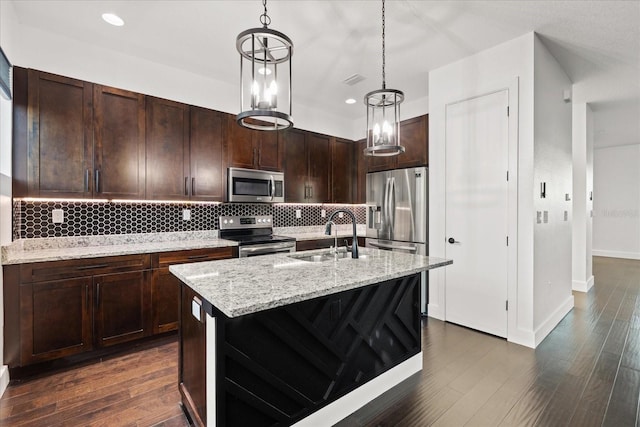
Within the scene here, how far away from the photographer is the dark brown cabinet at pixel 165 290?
2941 millimetres

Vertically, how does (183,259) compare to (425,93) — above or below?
below

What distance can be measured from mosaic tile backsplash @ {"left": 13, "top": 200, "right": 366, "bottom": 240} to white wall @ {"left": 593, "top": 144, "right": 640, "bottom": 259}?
850 centimetres

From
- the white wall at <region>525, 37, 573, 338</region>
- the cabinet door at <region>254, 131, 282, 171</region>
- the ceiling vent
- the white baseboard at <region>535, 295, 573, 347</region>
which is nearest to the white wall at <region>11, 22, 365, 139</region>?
the cabinet door at <region>254, 131, 282, 171</region>

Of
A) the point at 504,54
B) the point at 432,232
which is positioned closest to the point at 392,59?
the point at 504,54

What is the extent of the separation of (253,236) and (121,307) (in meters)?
1.67

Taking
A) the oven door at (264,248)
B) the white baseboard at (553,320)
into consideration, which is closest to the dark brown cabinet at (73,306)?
the oven door at (264,248)

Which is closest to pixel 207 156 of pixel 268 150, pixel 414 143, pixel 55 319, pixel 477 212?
pixel 268 150

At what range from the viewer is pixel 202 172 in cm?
358

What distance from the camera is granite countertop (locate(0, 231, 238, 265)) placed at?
244 cm

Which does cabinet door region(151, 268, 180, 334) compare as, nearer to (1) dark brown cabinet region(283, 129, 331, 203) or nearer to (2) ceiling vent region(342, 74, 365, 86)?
(1) dark brown cabinet region(283, 129, 331, 203)

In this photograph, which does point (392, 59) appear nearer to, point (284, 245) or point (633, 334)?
point (284, 245)

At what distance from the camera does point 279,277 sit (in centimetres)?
170

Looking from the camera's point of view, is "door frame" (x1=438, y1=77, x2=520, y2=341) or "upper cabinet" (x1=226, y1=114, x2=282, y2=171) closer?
"door frame" (x1=438, y1=77, x2=520, y2=341)

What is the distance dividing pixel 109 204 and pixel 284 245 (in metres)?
1.94
